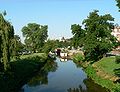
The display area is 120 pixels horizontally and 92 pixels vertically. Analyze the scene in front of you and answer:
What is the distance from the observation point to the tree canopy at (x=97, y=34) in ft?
222

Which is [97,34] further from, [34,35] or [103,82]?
[34,35]

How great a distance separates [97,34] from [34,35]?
8396 centimetres

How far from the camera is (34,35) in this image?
152000mm

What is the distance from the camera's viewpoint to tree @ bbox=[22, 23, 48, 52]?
149 m

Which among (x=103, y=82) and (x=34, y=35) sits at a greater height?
(x=34, y=35)

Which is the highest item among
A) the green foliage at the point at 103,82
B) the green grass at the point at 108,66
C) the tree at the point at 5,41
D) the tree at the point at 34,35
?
Answer: the tree at the point at 34,35

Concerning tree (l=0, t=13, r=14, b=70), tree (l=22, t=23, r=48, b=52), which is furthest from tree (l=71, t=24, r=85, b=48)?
tree (l=22, t=23, r=48, b=52)

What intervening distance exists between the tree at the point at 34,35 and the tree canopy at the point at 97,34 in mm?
75744

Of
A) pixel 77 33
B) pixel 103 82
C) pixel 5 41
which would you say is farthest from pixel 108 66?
pixel 5 41

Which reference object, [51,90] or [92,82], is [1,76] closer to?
[51,90]

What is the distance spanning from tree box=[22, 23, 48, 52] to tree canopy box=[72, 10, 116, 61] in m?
75.7

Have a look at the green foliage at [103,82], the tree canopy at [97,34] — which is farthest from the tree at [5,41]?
the tree canopy at [97,34]

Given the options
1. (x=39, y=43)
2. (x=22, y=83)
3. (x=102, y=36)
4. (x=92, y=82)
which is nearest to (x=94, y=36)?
(x=102, y=36)

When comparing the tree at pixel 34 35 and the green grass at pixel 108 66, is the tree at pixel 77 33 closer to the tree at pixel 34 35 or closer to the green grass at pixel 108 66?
the green grass at pixel 108 66
